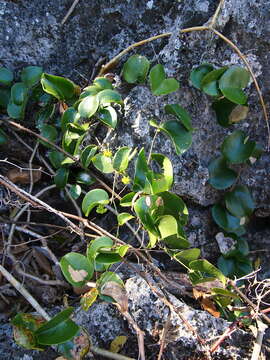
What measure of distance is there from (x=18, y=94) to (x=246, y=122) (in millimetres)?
637

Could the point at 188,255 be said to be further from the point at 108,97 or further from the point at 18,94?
the point at 18,94

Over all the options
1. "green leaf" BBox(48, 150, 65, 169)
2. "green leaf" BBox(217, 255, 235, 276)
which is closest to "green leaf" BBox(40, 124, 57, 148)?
"green leaf" BBox(48, 150, 65, 169)

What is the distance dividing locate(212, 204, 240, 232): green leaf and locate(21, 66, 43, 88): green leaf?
0.61 m

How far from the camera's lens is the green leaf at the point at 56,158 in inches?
54.2

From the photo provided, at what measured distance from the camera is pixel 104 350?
1143 millimetres

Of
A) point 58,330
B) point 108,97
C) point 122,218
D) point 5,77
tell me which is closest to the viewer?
point 58,330

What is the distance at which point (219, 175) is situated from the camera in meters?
1.38

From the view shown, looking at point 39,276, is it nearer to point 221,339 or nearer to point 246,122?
point 221,339

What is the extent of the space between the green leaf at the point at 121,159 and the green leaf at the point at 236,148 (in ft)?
0.89

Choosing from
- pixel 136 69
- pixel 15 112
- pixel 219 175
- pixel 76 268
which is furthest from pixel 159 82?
pixel 76 268

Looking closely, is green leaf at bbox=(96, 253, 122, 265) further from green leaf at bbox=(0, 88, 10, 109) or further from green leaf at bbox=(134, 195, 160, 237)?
green leaf at bbox=(0, 88, 10, 109)

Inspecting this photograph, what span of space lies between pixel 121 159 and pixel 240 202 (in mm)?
366

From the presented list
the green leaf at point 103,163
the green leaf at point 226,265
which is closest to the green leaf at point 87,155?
the green leaf at point 103,163

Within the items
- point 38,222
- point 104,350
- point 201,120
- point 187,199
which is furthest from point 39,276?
point 201,120
